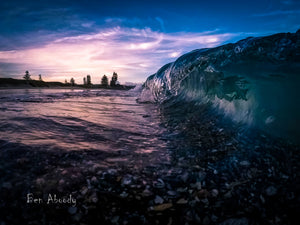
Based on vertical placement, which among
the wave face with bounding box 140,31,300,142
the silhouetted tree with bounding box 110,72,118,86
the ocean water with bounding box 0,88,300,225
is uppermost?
the silhouetted tree with bounding box 110,72,118,86

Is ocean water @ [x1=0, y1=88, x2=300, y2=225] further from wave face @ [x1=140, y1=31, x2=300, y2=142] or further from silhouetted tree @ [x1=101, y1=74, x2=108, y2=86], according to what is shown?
silhouetted tree @ [x1=101, y1=74, x2=108, y2=86]

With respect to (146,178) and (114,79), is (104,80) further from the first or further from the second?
(146,178)

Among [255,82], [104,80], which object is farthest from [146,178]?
[104,80]

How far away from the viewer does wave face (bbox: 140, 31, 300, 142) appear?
3.46 meters

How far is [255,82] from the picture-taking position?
5129mm

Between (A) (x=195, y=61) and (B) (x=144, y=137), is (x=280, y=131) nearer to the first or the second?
(B) (x=144, y=137)

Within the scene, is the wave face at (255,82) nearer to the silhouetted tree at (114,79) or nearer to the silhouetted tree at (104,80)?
the silhouetted tree at (114,79)

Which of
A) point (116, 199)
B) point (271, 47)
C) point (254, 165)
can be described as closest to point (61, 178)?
point (116, 199)

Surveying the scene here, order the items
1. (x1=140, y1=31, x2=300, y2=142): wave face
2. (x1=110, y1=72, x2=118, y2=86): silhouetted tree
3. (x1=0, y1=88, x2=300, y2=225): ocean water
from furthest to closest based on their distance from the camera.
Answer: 1. (x1=110, y1=72, x2=118, y2=86): silhouetted tree
2. (x1=140, y1=31, x2=300, y2=142): wave face
3. (x1=0, y1=88, x2=300, y2=225): ocean water
